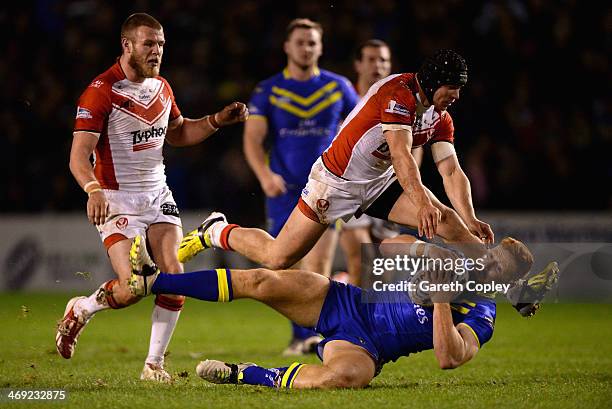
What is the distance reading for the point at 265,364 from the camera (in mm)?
8203

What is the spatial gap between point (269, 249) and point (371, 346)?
53.1 inches

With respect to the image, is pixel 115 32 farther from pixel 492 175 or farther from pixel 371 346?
pixel 371 346

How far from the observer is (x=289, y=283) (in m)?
6.77

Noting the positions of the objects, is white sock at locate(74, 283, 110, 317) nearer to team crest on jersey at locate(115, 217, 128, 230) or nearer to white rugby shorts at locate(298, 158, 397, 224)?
team crest on jersey at locate(115, 217, 128, 230)

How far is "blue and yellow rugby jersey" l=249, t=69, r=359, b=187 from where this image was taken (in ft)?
32.1

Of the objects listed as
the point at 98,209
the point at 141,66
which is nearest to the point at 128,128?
the point at 141,66

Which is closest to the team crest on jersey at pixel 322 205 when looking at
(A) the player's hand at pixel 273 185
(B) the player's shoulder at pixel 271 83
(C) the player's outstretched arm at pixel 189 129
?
(C) the player's outstretched arm at pixel 189 129

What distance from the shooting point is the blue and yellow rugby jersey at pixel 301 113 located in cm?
980

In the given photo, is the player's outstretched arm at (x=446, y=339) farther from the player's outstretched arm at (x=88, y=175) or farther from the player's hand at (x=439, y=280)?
the player's outstretched arm at (x=88, y=175)

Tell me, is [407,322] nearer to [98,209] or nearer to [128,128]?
Result: [98,209]

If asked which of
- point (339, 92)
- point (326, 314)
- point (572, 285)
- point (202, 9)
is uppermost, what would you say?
point (202, 9)

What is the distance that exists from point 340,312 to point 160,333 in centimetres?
145

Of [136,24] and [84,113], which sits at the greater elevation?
[136,24]

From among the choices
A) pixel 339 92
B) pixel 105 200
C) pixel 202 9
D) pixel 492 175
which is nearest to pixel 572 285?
pixel 492 175
